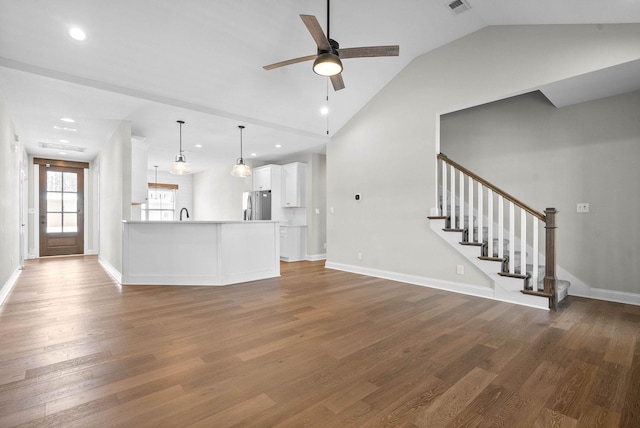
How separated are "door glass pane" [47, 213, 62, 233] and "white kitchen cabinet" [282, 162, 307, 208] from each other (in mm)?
5947

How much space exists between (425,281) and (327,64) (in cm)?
344

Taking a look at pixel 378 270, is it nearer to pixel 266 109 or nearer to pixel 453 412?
pixel 266 109

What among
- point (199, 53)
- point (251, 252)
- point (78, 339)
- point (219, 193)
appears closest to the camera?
point (78, 339)

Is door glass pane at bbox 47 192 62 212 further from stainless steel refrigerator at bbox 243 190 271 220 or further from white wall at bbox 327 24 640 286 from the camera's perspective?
white wall at bbox 327 24 640 286

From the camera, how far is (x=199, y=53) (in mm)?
3832

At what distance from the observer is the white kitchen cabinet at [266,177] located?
26.0ft

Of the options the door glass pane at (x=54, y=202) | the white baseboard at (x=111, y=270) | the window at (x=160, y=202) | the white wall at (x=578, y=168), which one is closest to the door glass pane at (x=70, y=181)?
the door glass pane at (x=54, y=202)

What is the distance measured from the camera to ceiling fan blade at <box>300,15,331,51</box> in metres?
2.49

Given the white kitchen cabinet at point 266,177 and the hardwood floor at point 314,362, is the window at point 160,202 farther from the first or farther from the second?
the hardwood floor at point 314,362

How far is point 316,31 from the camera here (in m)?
2.62

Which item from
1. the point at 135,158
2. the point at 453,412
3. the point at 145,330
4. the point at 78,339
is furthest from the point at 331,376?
the point at 135,158

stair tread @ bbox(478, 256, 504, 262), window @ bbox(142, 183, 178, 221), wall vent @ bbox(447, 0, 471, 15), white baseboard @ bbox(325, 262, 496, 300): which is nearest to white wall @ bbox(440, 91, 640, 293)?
stair tread @ bbox(478, 256, 504, 262)

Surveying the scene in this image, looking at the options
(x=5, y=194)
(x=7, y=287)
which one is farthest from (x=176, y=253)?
(x=5, y=194)

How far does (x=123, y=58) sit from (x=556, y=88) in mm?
5107
